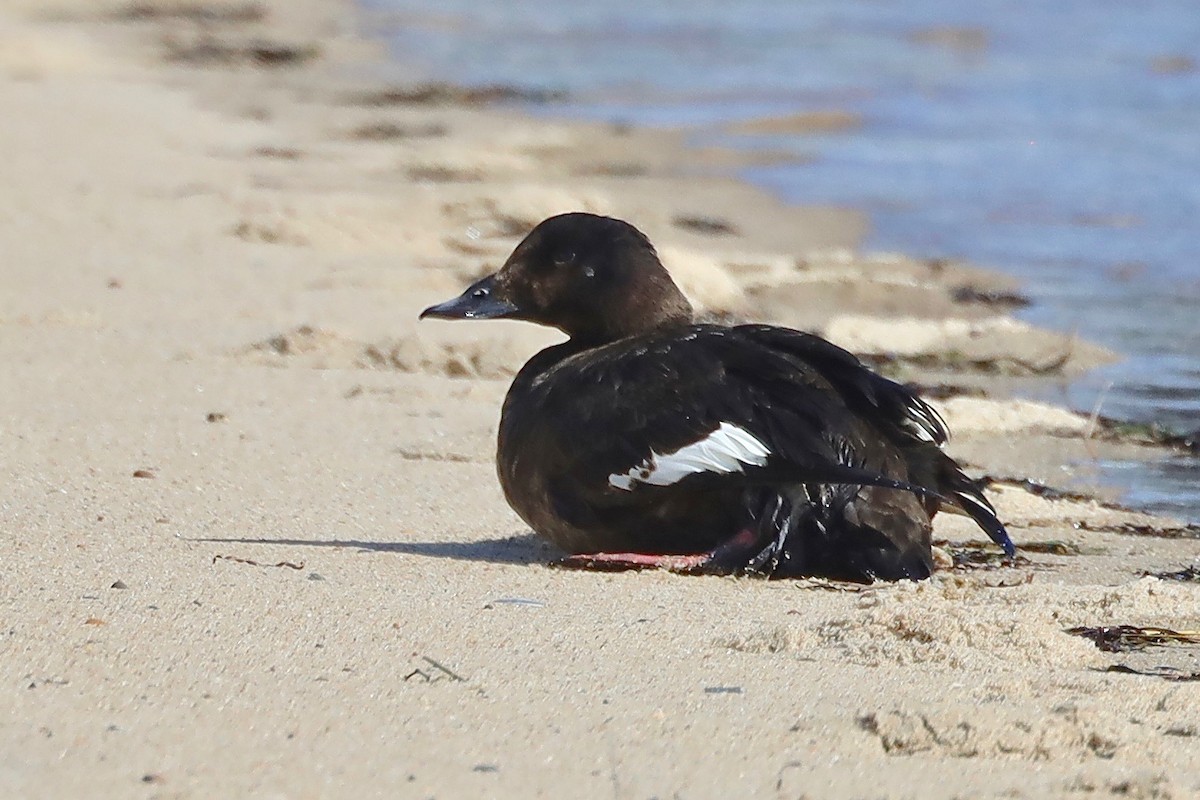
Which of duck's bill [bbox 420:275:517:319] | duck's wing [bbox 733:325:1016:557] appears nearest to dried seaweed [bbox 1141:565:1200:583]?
duck's wing [bbox 733:325:1016:557]

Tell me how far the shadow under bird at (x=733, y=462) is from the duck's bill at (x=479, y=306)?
0.50 meters

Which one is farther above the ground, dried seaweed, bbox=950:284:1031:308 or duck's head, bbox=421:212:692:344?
duck's head, bbox=421:212:692:344

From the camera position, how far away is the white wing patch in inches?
168

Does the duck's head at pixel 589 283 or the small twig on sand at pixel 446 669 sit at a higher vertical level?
the duck's head at pixel 589 283

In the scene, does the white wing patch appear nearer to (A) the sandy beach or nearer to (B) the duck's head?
(A) the sandy beach

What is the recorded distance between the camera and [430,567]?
435cm

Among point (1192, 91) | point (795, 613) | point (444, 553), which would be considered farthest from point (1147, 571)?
point (1192, 91)

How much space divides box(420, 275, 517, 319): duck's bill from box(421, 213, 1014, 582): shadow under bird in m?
0.50

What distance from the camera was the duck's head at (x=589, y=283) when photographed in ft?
16.3

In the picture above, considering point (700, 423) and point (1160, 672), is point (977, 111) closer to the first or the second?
point (700, 423)

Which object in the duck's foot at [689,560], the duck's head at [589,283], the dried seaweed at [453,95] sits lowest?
the dried seaweed at [453,95]

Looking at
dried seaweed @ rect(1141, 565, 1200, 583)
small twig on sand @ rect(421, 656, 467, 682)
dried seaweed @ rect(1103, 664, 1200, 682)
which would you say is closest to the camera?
small twig on sand @ rect(421, 656, 467, 682)

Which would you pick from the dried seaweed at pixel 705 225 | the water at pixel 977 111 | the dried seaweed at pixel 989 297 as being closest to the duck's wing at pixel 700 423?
the water at pixel 977 111

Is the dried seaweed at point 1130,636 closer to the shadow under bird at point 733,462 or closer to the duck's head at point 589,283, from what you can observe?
the shadow under bird at point 733,462
